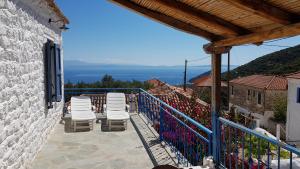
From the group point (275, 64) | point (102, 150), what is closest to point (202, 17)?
point (102, 150)

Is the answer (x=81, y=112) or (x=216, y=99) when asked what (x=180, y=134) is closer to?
(x=216, y=99)

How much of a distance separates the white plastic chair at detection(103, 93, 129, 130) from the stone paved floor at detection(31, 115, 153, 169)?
34cm

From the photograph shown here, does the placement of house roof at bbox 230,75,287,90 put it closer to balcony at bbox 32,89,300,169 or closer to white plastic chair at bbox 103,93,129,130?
balcony at bbox 32,89,300,169

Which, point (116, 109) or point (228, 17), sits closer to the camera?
point (228, 17)

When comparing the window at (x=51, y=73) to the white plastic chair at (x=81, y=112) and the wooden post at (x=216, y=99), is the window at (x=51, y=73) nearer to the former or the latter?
the white plastic chair at (x=81, y=112)

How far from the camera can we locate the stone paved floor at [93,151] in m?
5.08

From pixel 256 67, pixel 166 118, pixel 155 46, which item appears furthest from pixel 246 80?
pixel 155 46

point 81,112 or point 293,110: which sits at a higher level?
point 81,112

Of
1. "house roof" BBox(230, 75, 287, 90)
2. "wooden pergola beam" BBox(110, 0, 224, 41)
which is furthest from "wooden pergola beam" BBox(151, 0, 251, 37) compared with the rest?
"house roof" BBox(230, 75, 287, 90)

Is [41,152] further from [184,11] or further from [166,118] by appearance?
[184,11]

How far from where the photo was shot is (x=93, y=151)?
5.85 metres

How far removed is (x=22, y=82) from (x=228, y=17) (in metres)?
3.02

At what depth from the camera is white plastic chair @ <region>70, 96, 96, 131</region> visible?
736cm

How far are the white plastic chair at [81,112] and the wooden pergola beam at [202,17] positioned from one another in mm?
4605
